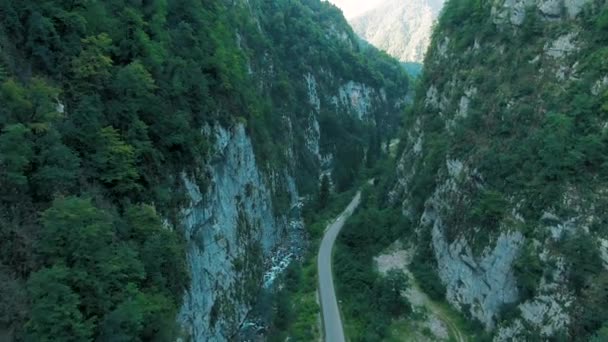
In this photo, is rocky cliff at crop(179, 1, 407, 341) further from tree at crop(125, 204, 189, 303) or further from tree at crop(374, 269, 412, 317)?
tree at crop(374, 269, 412, 317)

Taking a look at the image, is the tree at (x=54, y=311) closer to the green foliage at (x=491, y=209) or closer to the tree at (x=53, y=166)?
the tree at (x=53, y=166)

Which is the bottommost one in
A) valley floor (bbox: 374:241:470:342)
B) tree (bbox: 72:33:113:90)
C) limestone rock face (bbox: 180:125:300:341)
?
valley floor (bbox: 374:241:470:342)

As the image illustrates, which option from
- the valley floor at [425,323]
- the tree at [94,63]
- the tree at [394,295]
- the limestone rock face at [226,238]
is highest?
the tree at [94,63]

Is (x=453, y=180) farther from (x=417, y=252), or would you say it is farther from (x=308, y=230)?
(x=308, y=230)

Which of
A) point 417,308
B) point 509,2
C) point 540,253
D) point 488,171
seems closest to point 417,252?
point 417,308

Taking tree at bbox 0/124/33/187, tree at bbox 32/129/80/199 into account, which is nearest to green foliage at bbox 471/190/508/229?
tree at bbox 32/129/80/199

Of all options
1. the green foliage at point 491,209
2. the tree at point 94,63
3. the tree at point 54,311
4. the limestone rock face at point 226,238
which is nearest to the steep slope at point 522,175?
the green foliage at point 491,209

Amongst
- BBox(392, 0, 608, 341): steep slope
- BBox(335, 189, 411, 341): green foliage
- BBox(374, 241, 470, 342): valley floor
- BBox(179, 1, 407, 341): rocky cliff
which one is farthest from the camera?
BBox(335, 189, 411, 341): green foliage
